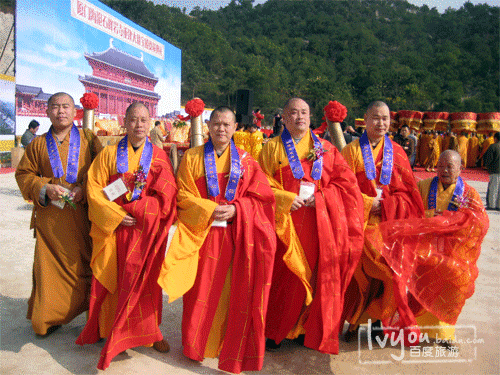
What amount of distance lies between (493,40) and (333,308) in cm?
6282

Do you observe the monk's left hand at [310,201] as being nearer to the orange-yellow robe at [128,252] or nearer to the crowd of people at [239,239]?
the crowd of people at [239,239]

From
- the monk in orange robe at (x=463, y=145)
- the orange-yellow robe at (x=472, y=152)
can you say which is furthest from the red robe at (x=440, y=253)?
the orange-yellow robe at (x=472, y=152)

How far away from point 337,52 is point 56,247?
65496 mm

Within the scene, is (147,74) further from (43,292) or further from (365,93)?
(365,93)

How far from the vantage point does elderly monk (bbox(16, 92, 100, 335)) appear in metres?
3.07

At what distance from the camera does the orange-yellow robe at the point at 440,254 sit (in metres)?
2.88

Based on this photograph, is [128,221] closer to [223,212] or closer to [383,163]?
[223,212]

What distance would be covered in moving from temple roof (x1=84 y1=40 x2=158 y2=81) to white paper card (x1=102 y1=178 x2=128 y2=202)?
12.7 meters

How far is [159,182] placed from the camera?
9.52 ft

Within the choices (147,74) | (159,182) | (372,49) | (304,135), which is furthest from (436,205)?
(372,49)

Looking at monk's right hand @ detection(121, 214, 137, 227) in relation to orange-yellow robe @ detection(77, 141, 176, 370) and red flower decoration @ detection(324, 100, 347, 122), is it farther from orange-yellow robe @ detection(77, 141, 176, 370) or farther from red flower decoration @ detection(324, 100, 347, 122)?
red flower decoration @ detection(324, 100, 347, 122)

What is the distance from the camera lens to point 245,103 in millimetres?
8156

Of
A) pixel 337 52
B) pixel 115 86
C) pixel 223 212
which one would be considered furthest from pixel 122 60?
pixel 337 52

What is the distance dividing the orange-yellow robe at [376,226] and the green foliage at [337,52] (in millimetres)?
37452
